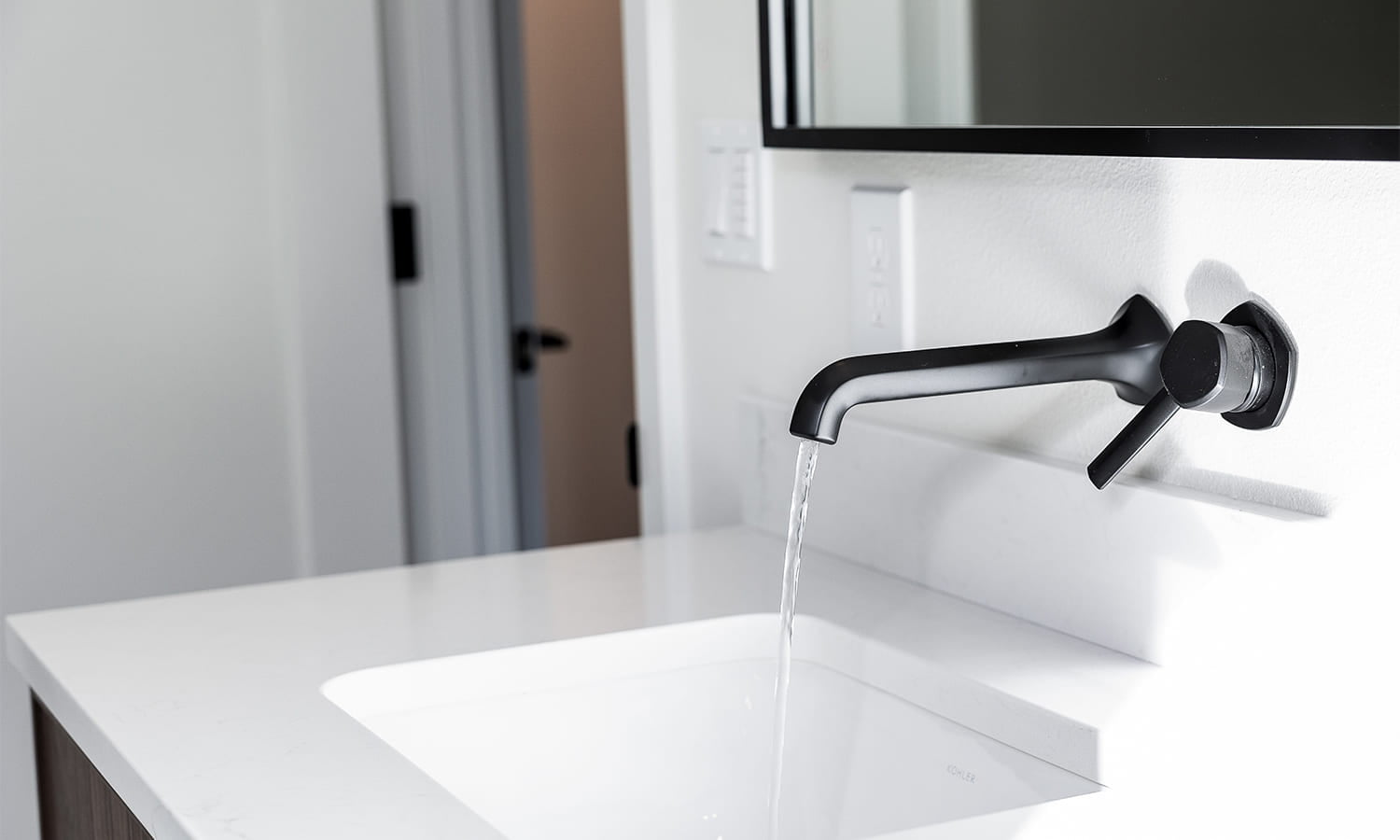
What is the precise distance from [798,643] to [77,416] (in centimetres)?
111

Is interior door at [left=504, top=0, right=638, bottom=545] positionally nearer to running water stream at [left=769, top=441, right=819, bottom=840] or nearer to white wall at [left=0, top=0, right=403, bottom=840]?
white wall at [left=0, top=0, right=403, bottom=840]

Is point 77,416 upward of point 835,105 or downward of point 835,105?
downward

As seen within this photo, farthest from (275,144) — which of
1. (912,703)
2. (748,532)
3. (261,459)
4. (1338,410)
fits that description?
(1338,410)

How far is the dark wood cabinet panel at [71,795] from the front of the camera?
0.85m

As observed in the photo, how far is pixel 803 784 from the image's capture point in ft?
3.16

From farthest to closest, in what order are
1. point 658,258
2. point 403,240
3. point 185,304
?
point 403,240
point 185,304
point 658,258

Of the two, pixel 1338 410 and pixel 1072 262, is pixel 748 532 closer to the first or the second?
pixel 1072 262

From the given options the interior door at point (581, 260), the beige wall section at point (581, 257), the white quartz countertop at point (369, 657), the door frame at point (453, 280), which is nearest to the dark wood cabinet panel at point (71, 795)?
the white quartz countertop at point (369, 657)

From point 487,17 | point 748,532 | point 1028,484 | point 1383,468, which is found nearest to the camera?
point 1383,468

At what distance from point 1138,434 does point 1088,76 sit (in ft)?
0.67

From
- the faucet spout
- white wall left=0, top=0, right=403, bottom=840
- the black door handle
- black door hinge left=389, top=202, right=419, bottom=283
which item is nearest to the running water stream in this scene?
the faucet spout

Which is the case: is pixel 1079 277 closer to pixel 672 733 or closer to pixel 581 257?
pixel 672 733

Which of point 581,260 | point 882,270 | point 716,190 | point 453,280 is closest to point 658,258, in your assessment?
point 716,190

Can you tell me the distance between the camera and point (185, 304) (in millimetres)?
1810
